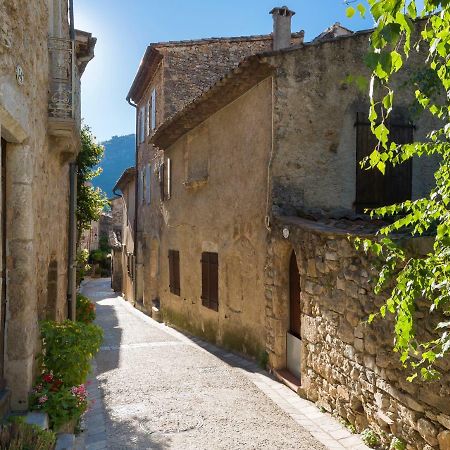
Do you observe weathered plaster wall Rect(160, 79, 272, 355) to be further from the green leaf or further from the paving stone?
the green leaf

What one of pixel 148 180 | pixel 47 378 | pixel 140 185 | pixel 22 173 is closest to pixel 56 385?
pixel 47 378

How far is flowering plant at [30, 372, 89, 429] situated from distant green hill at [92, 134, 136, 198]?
94.4 metres

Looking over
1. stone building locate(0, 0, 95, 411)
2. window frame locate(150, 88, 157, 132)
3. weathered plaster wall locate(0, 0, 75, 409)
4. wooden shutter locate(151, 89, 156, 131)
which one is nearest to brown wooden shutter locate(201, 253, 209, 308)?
stone building locate(0, 0, 95, 411)

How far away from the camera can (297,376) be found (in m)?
6.89

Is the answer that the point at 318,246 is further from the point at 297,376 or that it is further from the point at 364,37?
the point at 364,37

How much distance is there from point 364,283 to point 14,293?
3.38m

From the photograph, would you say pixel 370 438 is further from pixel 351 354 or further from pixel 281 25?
pixel 281 25

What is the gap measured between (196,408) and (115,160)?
10310 centimetres

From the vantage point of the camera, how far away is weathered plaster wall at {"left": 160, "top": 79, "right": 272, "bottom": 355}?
793 centimetres

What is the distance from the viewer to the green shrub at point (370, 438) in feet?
15.1

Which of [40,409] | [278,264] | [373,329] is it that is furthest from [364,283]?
[40,409]

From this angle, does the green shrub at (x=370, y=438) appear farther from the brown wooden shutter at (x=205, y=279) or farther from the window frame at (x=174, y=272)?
the window frame at (x=174, y=272)

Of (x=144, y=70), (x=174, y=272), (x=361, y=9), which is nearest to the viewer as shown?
(x=361, y=9)

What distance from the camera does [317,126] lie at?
25.0 ft
